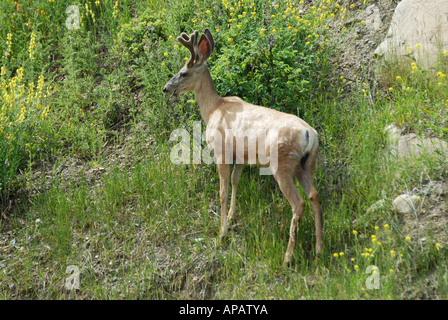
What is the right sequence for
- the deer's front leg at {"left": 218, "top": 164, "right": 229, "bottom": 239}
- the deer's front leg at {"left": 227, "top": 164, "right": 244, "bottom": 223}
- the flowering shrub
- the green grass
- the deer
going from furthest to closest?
the flowering shrub → the deer's front leg at {"left": 227, "top": 164, "right": 244, "bottom": 223} → the deer's front leg at {"left": 218, "top": 164, "right": 229, "bottom": 239} → the green grass → the deer

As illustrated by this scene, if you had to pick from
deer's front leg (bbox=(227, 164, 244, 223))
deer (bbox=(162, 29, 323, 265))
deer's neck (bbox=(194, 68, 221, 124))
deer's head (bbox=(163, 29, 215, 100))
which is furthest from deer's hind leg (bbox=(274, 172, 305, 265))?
deer's head (bbox=(163, 29, 215, 100))

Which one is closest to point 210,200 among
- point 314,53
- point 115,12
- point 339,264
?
point 339,264

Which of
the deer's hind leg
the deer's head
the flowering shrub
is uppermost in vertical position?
the deer's head

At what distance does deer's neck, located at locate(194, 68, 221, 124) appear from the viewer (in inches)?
276

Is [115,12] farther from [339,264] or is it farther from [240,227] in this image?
[339,264]

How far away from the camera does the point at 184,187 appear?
24.4 feet

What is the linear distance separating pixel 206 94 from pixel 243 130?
33.6 inches

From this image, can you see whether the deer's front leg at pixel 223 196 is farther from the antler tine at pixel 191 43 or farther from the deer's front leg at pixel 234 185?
the antler tine at pixel 191 43

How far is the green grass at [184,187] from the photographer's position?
242 inches

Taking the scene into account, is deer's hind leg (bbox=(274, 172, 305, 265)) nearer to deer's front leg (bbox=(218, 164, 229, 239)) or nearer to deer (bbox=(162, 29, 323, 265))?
deer (bbox=(162, 29, 323, 265))

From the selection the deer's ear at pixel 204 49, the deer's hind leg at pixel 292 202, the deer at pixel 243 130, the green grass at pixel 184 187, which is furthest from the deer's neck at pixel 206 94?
the deer's hind leg at pixel 292 202

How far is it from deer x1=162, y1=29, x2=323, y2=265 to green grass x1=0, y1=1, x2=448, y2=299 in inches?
11.2

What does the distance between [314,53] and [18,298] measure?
193 inches

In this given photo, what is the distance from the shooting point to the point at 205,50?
278 inches
